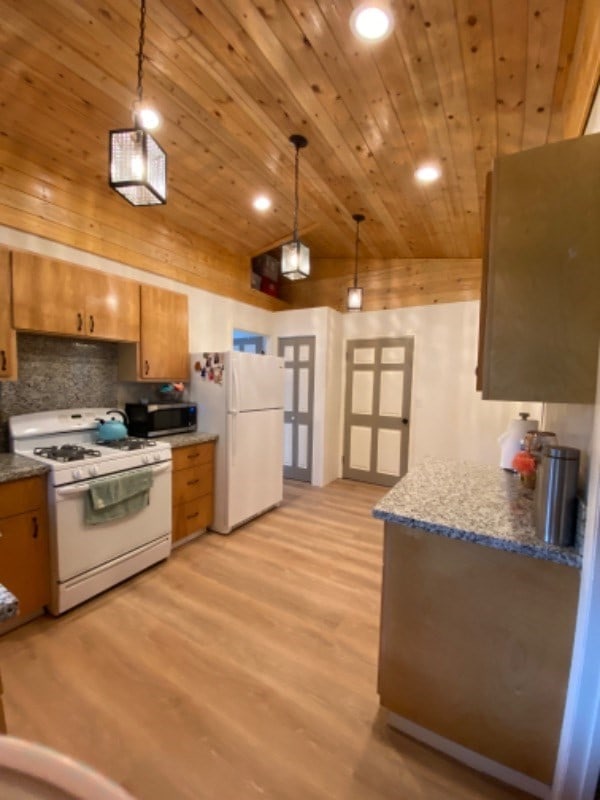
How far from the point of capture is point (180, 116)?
88.8 inches

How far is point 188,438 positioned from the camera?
9.89 ft

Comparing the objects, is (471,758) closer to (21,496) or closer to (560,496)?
(560,496)

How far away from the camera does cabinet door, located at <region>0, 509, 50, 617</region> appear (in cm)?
190

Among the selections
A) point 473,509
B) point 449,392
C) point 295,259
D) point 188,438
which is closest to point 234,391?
point 188,438

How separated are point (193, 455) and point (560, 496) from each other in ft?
8.48

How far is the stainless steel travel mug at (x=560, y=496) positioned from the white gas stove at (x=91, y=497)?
7.50 feet

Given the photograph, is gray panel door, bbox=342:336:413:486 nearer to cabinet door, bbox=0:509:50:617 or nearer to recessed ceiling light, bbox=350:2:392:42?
recessed ceiling light, bbox=350:2:392:42

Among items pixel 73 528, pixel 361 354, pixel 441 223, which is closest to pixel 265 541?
pixel 73 528

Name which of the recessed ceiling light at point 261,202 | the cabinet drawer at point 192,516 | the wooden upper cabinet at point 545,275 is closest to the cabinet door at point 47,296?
the cabinet drawer at point 192,516

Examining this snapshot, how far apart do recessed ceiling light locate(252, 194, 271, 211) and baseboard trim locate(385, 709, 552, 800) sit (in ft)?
12.1

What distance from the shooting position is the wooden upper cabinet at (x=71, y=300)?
2.16m

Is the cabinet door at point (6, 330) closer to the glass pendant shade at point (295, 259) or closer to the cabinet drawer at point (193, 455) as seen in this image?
the cabinet drawer at point (193, 455)

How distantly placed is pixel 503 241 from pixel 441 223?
2598mm

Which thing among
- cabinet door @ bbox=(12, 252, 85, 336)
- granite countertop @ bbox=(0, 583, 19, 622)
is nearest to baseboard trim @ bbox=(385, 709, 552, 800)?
granite countertop @ bbox=(0, 583, 19, 622)
